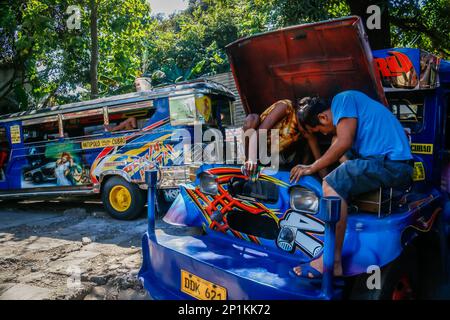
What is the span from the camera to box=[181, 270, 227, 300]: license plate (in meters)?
2.19

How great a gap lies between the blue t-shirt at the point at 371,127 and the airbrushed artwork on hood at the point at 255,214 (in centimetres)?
60

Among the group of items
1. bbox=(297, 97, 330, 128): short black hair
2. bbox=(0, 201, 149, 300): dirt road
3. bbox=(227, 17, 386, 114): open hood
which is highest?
bbox=(227, 17, 386, 114): open hood

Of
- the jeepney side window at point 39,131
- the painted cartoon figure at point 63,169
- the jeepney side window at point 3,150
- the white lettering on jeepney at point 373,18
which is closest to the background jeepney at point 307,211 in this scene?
the white lettering on jeepney at point 373,18

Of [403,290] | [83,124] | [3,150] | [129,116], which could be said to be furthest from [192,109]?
[3,150]

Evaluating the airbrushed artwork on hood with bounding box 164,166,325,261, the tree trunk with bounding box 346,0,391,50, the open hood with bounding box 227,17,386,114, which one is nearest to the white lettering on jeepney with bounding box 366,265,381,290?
the airbrushed artwork on hood with bounding box 164,166,325,261

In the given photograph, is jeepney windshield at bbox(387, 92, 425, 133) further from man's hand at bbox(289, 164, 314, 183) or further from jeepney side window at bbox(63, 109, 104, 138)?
jeepney side window at bbox(63, 109, 104, 138)

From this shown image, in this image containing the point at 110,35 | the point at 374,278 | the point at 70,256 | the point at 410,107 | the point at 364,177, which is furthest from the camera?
the point at 110,35

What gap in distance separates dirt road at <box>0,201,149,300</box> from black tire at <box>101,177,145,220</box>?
0.13m

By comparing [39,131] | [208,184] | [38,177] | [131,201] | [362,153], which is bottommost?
[131,201]

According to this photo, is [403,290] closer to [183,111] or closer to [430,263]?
[430,263]

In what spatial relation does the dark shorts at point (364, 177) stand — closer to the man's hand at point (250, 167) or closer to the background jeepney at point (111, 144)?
the man's hand at point (250, 167)

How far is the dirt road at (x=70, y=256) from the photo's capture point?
11.4 ft

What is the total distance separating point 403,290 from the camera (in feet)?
7.45

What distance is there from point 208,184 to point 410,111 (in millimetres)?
2351
